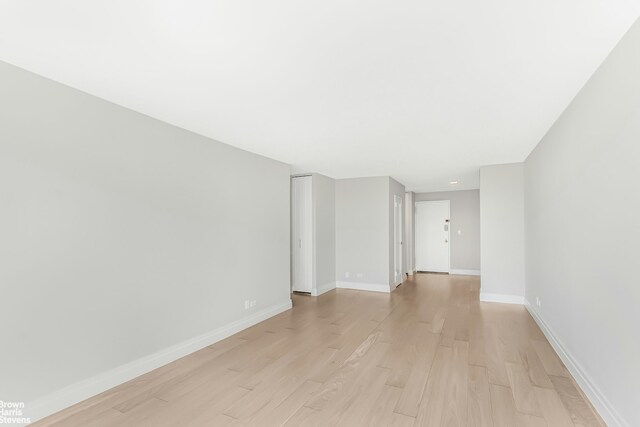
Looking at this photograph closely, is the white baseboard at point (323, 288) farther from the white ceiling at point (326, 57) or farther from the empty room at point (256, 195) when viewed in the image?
the white ceiling at point (326, 57)

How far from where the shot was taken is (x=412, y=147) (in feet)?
13.7

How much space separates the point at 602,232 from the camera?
217 cm

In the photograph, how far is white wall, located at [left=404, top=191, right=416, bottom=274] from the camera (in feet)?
28.5

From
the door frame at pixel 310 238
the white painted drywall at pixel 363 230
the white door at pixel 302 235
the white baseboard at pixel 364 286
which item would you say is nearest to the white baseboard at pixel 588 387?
the white baseboard at pixel 364 286

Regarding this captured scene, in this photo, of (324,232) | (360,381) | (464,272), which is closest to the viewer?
(360,381)

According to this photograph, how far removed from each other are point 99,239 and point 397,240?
19.7 feet

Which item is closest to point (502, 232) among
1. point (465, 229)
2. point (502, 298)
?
point (502, 298)

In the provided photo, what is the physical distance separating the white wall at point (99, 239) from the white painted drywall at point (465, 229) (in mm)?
7070

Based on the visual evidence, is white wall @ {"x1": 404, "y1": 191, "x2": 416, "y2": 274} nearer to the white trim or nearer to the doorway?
the doorway

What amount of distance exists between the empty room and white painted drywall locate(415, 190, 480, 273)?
442cm

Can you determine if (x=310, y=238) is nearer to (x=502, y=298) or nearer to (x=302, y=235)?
(x=302, y=235)

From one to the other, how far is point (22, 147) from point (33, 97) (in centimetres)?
38

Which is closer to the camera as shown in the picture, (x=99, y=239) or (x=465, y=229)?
(x=99, y=239)

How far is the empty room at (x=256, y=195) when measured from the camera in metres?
1.73
